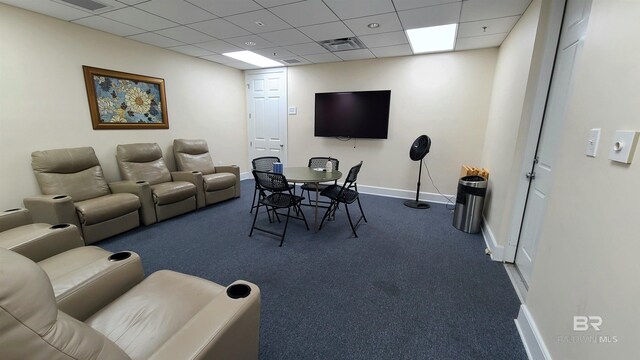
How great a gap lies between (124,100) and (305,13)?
2.92 meters

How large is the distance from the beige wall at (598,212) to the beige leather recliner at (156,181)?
3930 millimetres

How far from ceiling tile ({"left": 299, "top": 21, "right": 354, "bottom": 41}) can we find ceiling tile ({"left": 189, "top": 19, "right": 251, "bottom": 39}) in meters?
0.83

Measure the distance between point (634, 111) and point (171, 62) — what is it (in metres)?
5.26

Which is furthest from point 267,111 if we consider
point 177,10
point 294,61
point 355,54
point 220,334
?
point 220,334

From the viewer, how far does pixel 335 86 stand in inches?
193

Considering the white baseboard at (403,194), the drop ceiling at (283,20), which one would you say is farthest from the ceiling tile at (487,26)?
the white baseboard at (403,194)

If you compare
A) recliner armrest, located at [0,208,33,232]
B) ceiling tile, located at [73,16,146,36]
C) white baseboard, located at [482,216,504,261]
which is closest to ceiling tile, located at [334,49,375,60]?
ceiling tile, located at [73,16,146,36]

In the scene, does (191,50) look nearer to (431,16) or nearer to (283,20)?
(283,20)

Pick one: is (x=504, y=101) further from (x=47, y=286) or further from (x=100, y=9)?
(x=100, y=9)

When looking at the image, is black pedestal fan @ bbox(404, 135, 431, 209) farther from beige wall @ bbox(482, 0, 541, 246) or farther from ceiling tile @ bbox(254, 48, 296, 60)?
ceiling tile @ bbox(254, 48, 296, 60)

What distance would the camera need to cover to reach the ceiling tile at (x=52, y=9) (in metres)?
2.60

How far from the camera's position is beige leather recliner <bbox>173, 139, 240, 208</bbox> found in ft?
13.1

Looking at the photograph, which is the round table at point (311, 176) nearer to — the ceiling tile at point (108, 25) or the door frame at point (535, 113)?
the door frame at point (535, 113)

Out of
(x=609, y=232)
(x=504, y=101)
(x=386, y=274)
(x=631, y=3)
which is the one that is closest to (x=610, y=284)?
(x=609, y=232)
